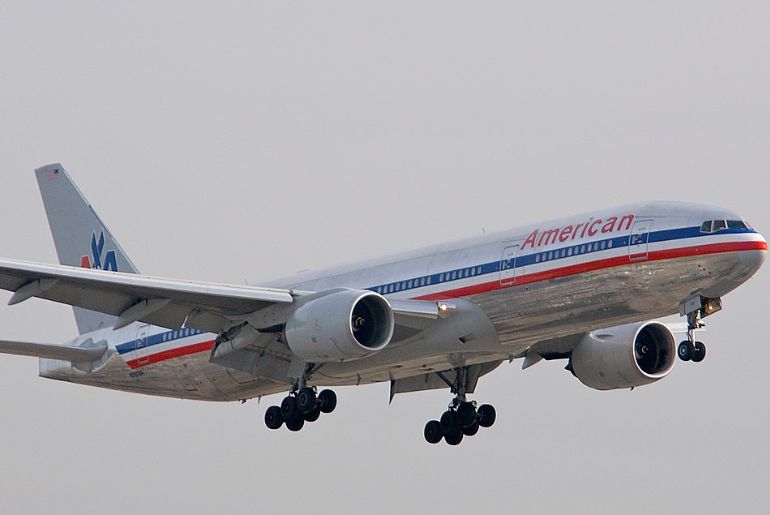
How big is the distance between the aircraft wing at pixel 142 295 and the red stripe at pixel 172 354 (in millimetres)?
2178

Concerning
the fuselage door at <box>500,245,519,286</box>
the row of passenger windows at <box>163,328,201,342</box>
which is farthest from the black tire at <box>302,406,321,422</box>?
the fuselage door at <box>500,245,519,286</box>

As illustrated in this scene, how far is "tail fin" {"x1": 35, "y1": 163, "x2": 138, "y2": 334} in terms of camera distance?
174ft

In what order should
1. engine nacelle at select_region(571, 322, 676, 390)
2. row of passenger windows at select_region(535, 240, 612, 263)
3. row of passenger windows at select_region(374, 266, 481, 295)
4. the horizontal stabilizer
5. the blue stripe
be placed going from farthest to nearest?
engine nacelle at select_region(571, 322, 676, 390)
the horizontal stabilizer
row of passenger windows at select_region(374, 266, 481, 295)
row of passenger windows at select_region(535, 240, 612, 263)
the blue stripe

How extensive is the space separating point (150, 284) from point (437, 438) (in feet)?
38.2

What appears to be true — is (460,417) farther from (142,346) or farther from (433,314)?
(142,346)

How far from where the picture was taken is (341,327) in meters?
40.9

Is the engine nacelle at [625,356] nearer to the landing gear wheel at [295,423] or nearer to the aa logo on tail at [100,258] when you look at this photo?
the landing gear wheel at [295,423]

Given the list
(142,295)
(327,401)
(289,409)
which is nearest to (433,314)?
(327,401)

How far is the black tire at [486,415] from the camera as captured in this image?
48594mm

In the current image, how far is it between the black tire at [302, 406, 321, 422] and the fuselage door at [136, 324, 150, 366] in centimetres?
607

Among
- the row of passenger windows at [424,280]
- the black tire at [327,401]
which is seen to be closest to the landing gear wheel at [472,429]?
the black tire at [327,401]

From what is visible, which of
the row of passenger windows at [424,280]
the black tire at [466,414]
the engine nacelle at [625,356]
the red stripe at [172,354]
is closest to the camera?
the row of passenger windows at [424,280]

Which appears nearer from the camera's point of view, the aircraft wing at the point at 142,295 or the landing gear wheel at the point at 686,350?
the landing gear wheel at the point at 686,350

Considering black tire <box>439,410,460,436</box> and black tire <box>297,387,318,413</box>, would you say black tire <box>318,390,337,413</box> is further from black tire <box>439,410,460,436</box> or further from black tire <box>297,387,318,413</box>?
black tire <box>439,410,460,436</box>
